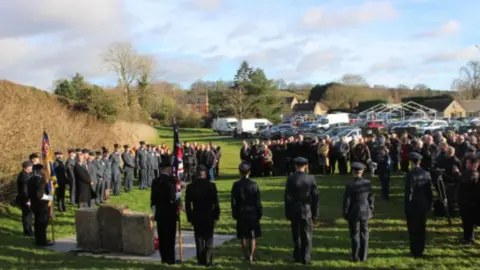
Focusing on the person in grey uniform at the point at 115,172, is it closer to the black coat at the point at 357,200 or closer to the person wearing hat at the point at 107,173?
the person wearing hat at the point at 107,173

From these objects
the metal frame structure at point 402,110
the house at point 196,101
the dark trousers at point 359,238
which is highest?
the house at point 196,101

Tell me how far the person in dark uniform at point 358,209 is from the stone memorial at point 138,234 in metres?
3.70

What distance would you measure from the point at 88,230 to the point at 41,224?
40.4 inches

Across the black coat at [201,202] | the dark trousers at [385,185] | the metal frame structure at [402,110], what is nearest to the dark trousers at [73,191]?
the black coat at [201,202]

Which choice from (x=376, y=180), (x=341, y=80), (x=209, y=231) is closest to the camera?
(x=209, y=231)

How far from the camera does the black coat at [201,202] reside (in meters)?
7.85

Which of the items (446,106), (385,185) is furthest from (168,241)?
(446,106)

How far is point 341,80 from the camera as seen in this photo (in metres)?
110

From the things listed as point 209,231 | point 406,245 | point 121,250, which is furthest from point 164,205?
point 406,245

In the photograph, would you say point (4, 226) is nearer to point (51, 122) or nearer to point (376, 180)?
point (51, 122)

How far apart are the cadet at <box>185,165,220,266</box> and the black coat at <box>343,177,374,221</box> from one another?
2286mm

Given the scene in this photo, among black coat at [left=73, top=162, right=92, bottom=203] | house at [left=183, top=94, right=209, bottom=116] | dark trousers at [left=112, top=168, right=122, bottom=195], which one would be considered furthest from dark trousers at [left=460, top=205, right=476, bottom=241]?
house at [left=183, top=94, right=209, bottom=116]

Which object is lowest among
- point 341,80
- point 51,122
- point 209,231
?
point 209,231

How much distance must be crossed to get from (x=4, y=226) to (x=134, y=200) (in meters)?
4.34
